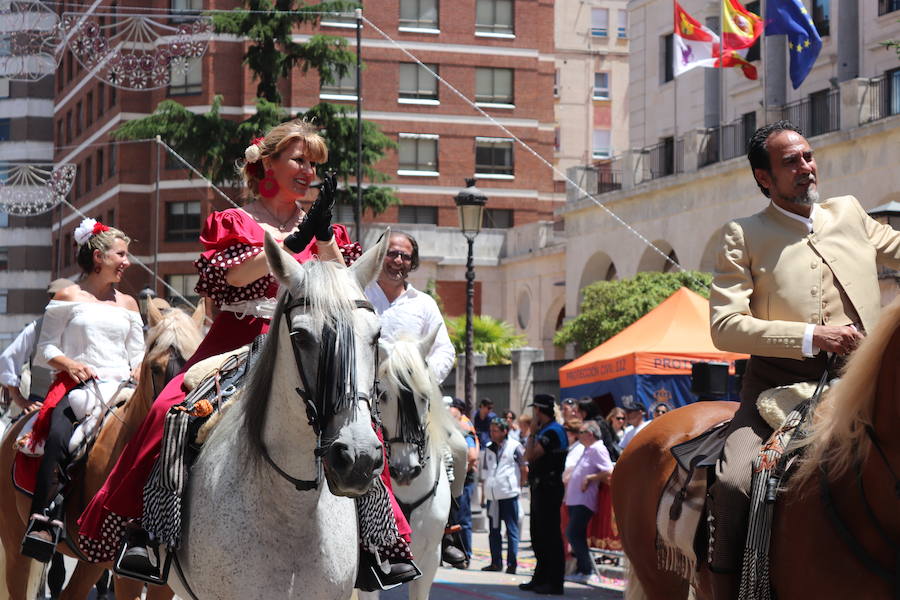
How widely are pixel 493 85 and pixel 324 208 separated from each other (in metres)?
55.9

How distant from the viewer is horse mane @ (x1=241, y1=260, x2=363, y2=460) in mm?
4875

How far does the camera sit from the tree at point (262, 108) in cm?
3722

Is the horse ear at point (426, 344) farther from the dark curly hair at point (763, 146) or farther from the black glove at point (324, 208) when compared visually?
the black glove at point (324, 208)

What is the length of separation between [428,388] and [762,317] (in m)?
2.77

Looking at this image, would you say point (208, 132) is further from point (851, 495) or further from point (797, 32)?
point (851, 495)

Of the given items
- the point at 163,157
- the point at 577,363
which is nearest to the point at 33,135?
the point at 163,157

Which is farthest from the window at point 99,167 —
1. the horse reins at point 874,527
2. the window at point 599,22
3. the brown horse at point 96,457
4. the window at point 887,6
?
the horse reins at point 874,527

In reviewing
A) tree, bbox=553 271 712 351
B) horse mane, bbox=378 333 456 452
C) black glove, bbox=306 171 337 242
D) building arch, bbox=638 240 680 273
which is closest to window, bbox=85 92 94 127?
building arch, bbox=638 240 680 273

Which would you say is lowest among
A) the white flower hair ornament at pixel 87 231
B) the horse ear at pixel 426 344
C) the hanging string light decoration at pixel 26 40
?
the horse ear at pixel 426 344

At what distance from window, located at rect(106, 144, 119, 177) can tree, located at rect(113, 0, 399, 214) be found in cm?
2303

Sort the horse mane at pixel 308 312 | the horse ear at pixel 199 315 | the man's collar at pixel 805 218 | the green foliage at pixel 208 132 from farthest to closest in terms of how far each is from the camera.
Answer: the green foliage at pixel 208 132 → the horse ear at pixel 199 315 → the man's collar at pixel 805 218 → the horse mane at pixel 308 312

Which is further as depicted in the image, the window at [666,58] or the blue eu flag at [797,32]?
the window at [666,58]

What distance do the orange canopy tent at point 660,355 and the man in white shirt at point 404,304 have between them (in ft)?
31.6

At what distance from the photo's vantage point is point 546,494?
15828 millimetres
